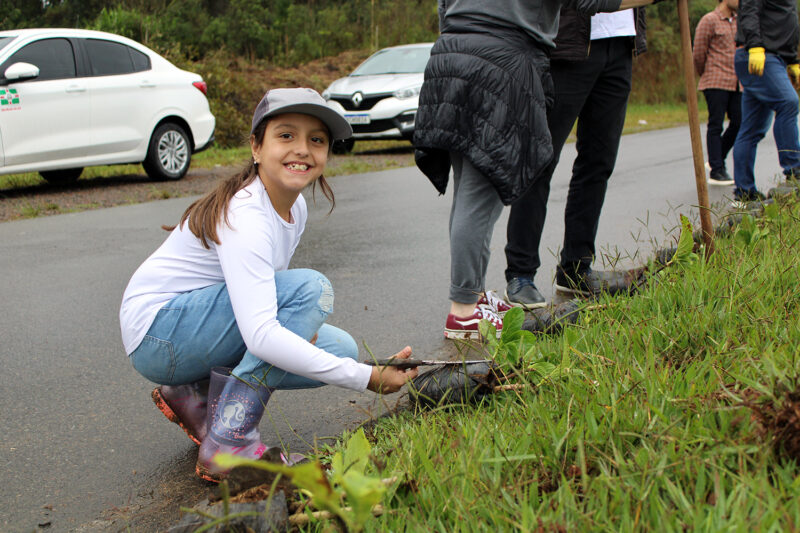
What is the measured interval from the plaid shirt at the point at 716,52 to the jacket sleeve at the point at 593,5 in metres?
5.69

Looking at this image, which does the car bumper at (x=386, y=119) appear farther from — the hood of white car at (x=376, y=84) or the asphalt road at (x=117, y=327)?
the asphalt road at (x=117, y=327)

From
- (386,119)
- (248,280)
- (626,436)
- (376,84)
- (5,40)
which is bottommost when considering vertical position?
(626,436)

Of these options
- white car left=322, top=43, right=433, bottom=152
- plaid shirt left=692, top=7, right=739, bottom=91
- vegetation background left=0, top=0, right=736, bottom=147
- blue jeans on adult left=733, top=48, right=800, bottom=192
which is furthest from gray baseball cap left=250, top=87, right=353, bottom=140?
vegetation background left=0, top=0, right=736, bottom=147

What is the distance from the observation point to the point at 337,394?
10.6 feet

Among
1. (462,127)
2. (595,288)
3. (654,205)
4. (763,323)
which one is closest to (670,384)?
(763,323)

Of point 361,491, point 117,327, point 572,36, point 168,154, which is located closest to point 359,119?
point 168,154

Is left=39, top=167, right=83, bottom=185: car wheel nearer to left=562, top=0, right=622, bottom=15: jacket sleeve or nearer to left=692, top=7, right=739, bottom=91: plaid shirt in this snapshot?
left=692, top=7, right=739, bottom=91: plaid shirt

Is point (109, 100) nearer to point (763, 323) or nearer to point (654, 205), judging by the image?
point (654, 205)

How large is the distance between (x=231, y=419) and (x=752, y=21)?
5.41 m

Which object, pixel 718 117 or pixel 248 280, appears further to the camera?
pixel 718 117

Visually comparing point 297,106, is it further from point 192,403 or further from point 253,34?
point 253,34

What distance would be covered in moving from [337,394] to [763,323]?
155 cm

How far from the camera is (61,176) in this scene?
9742 mm

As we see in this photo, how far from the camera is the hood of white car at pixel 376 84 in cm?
1320
